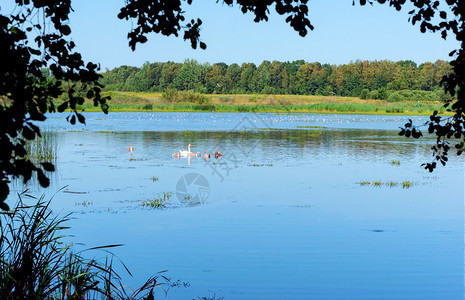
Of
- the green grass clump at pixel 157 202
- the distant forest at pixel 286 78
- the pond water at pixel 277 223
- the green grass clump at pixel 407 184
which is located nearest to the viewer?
the pond water at pixel 277 223

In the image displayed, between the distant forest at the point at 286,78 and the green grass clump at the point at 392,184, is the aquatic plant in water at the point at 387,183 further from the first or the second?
the distant forest at the point at 286,78

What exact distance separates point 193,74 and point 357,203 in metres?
113

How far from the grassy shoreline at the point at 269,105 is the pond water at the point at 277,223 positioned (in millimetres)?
55675

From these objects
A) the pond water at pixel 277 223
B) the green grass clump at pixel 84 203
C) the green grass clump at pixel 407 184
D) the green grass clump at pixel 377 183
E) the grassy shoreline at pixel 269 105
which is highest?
the grassy shoreline at pixel 269 105

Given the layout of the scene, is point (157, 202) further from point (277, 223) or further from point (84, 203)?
point (277, 223)

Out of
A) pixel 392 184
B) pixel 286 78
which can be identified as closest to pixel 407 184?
pixel 392 184

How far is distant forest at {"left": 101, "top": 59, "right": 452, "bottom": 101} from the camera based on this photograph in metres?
119

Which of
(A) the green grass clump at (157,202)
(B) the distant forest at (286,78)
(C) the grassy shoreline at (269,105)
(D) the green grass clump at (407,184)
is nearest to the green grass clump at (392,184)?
(D) the green grass clump at (407,184)

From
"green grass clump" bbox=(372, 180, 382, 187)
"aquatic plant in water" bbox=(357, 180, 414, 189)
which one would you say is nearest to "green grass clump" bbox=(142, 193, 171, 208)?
"aquatic plant in water" bbox=(357, 180, 414, 189)

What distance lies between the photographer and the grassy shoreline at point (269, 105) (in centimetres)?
8056

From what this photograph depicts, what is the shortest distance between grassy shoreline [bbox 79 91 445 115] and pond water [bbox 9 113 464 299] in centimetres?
5568

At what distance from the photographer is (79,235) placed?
418 inches

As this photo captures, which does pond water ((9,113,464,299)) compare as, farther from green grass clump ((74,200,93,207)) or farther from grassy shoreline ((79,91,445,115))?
grassy shoreline ((79,91,445,115))

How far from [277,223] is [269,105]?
278 feet
